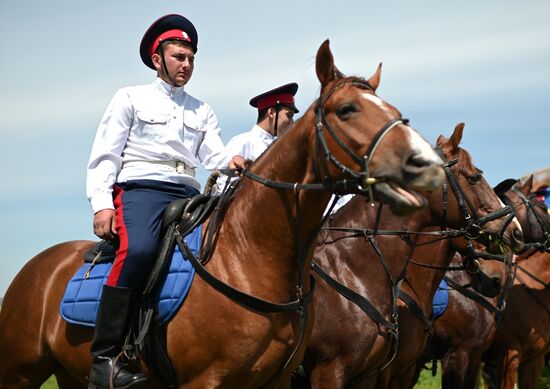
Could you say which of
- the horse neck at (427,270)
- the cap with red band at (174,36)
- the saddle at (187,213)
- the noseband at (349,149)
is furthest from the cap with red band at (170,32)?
the horse neck at (427,270)

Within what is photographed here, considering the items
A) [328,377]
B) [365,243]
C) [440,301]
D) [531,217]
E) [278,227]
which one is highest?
[278,227]

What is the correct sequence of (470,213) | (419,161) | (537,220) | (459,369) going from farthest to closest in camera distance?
(537,220), (459,369), (470,213), (419,161)

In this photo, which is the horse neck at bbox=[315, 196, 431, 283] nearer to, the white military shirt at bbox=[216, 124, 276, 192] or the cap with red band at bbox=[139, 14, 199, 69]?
the white military shirt at bbox=[216, 124, 276, 192]

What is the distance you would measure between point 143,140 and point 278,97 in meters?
3.45

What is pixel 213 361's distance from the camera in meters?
4.73

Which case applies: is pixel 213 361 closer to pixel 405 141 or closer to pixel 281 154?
pixel 281 154

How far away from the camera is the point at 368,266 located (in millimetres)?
6883

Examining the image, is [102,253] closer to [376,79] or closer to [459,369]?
[376,79]

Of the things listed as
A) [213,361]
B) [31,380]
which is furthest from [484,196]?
[31,380]

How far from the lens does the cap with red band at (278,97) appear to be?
880cm

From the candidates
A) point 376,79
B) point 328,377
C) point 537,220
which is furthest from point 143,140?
point 537,220

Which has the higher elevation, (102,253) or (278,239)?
(278,239)

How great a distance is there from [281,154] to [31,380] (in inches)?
117

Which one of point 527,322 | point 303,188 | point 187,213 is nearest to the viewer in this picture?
point 303,188
